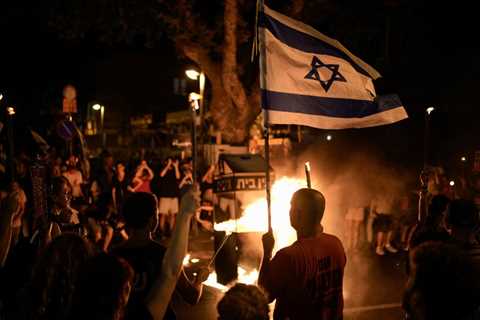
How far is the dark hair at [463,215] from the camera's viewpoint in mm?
3973

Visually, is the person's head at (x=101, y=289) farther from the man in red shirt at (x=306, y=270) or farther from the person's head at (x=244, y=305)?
the man in red shirt at (x=306, y=270)

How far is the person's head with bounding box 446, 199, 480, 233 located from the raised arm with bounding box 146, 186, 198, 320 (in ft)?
7.51

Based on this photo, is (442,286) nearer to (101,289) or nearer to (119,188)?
(101,289)

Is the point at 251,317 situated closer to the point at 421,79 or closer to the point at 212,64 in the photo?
the point at 212,64

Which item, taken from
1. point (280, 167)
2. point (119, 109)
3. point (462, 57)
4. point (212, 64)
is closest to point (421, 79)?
point (462, 57)

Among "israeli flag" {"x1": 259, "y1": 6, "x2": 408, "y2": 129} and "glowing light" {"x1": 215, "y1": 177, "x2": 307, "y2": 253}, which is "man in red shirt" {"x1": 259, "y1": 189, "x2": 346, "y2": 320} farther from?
"glowing light" {"x1": 215, "y1": 177, "x2": 307, "y2": 253}

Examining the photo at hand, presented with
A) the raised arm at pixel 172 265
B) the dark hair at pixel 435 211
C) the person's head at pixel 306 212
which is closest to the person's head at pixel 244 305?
the raised arm at pixel 172 265

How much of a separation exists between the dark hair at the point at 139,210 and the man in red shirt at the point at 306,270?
834mm

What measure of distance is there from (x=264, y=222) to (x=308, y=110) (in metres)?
4.29

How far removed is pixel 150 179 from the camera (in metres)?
12.9

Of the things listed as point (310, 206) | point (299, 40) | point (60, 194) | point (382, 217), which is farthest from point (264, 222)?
point (310, 206)

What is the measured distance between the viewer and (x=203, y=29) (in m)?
13.2

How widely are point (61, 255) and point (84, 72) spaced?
1560 inches

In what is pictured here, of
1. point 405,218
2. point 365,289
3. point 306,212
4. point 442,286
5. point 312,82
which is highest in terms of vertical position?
point 312,82
